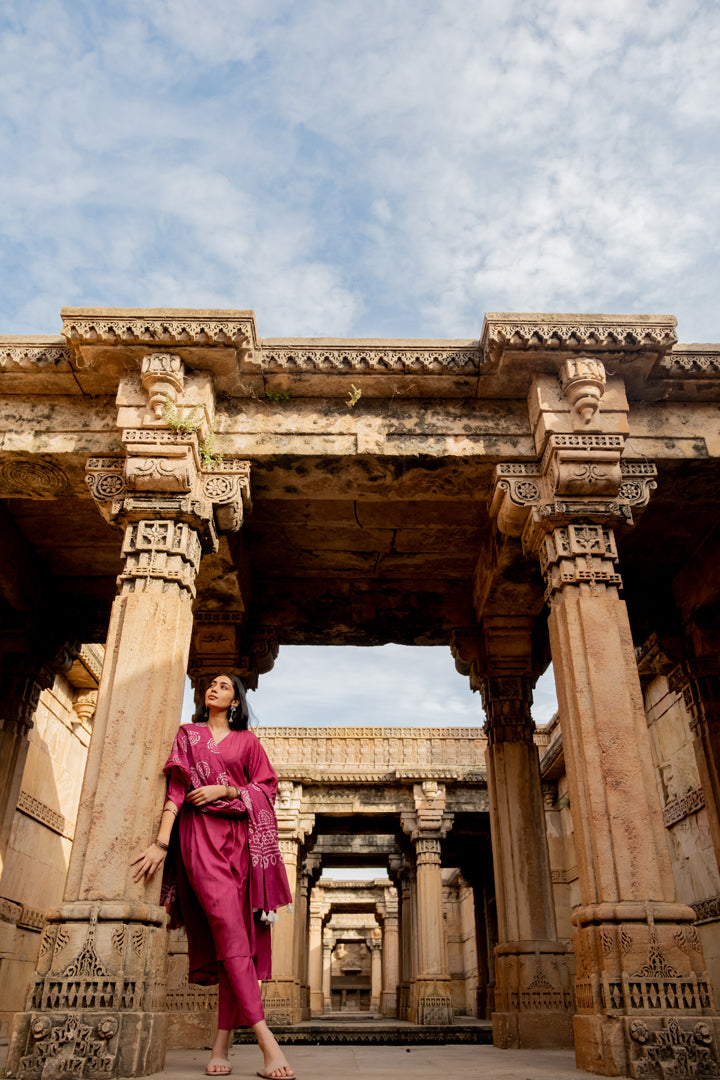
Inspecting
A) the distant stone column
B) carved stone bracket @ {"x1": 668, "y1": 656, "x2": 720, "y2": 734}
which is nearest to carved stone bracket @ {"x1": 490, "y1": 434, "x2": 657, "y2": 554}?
carved stone bracket @ {"x1": 668, "y1": 656, "x2": 720, "y2": 734}

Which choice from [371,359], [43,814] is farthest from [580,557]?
[43,814]

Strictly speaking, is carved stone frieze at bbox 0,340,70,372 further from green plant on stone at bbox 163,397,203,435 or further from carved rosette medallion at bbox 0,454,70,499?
green plant on stone at bbox 163,397,203,435

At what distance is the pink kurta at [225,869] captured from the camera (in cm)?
418

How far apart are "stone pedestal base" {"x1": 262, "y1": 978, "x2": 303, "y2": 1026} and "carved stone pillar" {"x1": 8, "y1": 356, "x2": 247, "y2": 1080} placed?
1130 cm

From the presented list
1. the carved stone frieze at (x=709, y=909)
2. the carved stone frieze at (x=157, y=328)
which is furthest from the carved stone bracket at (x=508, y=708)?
the carved stone frieze at (x=157, y=328)

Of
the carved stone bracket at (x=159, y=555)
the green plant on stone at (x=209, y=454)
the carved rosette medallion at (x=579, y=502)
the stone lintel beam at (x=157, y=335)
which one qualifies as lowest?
the carved stone bracket at (x=159, y=555)

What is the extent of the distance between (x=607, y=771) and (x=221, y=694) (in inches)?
97.5

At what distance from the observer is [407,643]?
31.9 ft

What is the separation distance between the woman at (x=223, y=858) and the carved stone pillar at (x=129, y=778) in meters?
0.19

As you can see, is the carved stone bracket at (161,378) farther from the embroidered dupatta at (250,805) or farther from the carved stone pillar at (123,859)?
the embroidered dupatta at (250,805)

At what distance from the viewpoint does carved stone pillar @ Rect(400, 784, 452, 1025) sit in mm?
14398

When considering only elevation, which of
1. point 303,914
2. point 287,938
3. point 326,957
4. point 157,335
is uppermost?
point 157,335

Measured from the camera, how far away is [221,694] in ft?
15.9

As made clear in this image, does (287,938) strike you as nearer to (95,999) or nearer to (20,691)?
(20,691)
